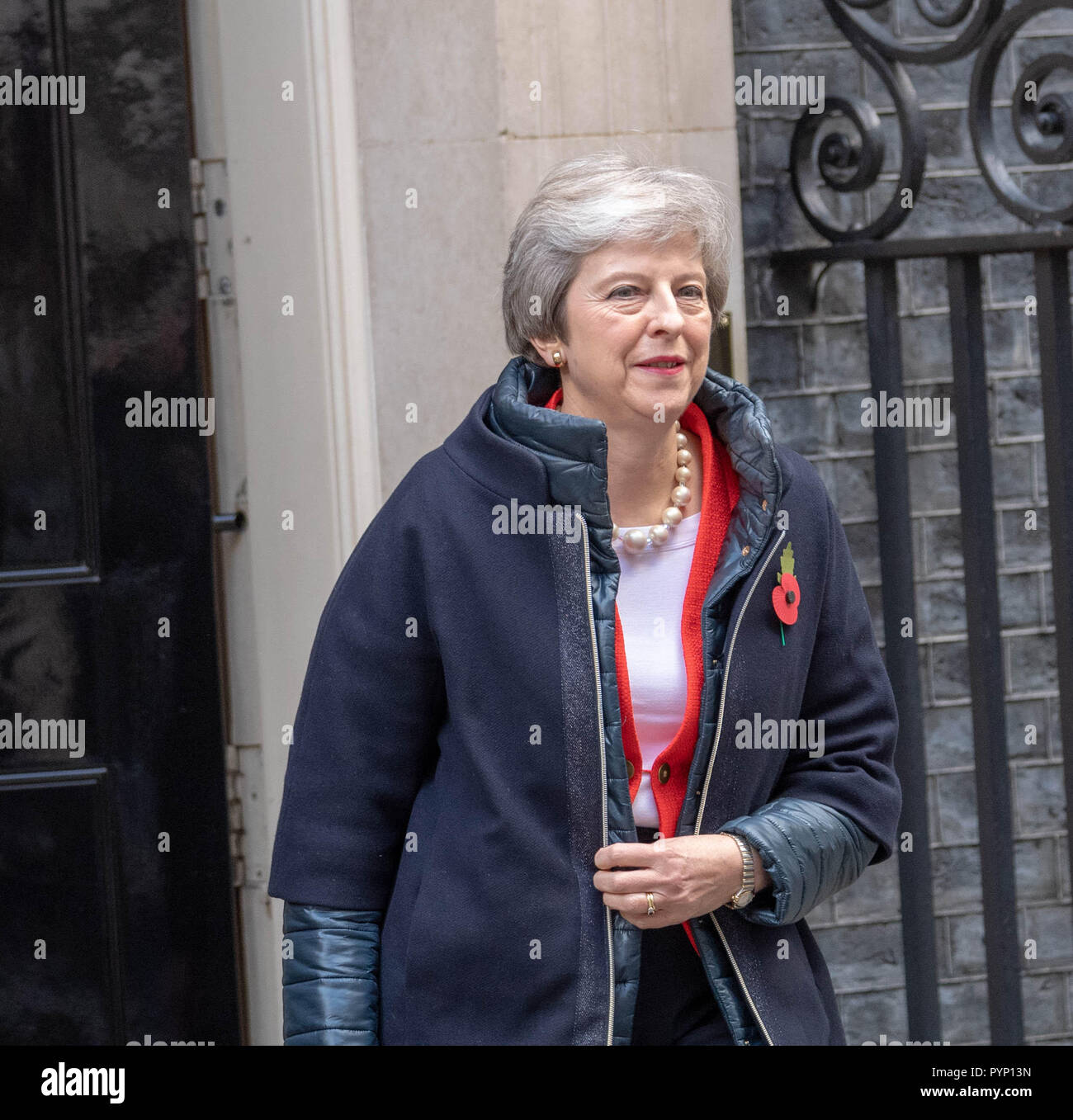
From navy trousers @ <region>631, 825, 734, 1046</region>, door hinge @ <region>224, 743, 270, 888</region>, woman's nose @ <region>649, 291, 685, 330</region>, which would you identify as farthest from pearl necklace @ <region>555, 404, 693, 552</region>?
door hinge @ <region>224, 743, 270, 888</region>

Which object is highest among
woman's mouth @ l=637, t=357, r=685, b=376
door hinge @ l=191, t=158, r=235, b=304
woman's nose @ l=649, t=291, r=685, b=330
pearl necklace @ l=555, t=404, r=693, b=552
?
door hinge @ l=191, t=158, r=235, b=304

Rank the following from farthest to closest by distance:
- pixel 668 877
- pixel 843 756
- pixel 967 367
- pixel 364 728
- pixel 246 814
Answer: pixel 246 814
pixel 967 367
pixel 843 756
pixel 364 728
pixel 668 877

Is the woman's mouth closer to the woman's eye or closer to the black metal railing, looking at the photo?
the woman's eye

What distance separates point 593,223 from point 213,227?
4.41ft

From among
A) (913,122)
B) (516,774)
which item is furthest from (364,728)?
(913,122)

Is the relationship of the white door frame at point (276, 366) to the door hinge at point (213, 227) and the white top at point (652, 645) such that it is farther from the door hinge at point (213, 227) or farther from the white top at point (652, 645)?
the white top at point (652, 645)

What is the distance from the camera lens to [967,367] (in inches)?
111

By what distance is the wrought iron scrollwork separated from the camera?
2.60m

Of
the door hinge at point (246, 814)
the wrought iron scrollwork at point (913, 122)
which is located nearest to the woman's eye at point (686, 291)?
the wrought iron scrollwork at point (913, 122)

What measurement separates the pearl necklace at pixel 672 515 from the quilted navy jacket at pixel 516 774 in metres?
0.08

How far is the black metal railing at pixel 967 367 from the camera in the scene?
2635 millimetres

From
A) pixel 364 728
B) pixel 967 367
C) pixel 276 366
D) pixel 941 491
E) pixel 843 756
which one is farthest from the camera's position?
pixel 941 491

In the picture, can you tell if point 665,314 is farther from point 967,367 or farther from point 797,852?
point 967,367

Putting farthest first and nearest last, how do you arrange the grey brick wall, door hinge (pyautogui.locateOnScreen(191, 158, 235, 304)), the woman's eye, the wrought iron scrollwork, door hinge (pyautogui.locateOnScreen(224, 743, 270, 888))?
the grey brick wall
door hinge (pyautogui.locateOnScreen(224, 743, 270, 888))
door hinge (pyautogui.locateOnScreen(191, 158, 235, 304))
the wrought iron scrollwork
the woman's eye
